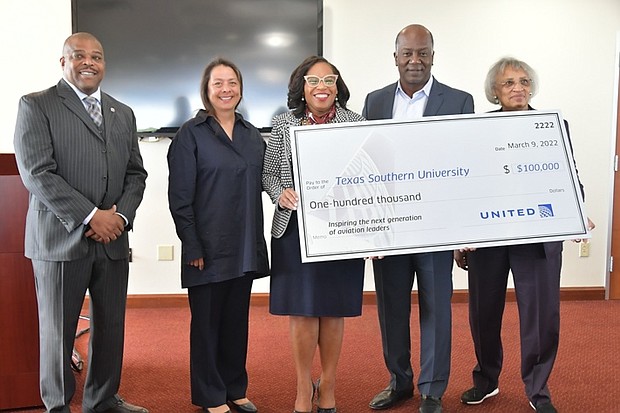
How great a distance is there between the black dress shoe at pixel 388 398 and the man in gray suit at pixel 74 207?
1185 millimetres

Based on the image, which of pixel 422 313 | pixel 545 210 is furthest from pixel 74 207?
pixel 545 210

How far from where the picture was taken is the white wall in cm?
457

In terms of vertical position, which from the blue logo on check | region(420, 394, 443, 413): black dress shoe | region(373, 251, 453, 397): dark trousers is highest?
the blue logo on check

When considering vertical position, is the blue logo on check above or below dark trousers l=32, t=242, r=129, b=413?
above

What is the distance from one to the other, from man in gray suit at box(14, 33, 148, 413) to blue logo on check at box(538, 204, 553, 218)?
5.50 ft

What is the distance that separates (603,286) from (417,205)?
3201 millimetres

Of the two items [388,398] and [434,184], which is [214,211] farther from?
[388,398]

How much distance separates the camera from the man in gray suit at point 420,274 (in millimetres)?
2758

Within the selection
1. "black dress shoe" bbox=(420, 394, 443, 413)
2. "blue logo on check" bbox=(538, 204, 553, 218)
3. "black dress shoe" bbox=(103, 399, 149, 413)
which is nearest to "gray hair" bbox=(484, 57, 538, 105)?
"blue logo on check" bbox=(538, 204, 553, 218)

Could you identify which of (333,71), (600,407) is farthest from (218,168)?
(600,407)

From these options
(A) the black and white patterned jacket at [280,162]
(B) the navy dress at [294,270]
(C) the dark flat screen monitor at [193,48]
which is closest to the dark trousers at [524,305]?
(B) the navy dress at [294,270]

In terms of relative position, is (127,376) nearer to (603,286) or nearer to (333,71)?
(333,71)

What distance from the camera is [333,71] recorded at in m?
2.64

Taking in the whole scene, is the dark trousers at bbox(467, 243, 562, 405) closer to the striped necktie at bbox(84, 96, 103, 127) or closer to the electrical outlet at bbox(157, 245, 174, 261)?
the striped necktie at bbox(84, 96, 103, 127)
